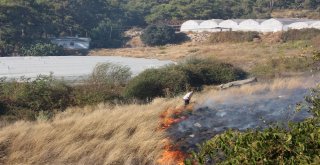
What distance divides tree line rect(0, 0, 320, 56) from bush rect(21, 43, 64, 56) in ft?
4.59

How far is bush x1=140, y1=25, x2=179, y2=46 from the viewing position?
4975cm

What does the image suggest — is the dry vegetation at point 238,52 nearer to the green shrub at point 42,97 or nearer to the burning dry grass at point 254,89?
the burning dry grass at point 254,89

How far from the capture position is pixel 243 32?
47.0 metres

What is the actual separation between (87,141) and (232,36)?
37.9 meters

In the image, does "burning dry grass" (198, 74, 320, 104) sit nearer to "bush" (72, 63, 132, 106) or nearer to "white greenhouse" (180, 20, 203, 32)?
"bush" (72, 63, 132, 106)

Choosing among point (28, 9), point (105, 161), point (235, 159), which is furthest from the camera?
point (28, 9)

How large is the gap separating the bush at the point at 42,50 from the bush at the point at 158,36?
11033 mm

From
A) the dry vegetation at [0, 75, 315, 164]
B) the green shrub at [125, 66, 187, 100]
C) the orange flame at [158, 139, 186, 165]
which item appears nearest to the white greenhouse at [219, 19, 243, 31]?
the green shrub at [125, 66, 187, 100]

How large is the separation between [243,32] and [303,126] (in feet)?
145

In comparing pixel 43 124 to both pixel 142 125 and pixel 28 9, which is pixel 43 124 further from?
pixel 28 9

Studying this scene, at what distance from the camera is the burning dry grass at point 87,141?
9555 mm

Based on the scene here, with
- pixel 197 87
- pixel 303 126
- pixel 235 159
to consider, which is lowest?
pixel 197 87

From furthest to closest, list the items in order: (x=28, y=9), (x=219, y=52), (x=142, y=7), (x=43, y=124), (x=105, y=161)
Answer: (x=142, y=7) < (x=28, y=9) < (x=219, y=52) < (x=43, y=124) < (x=105, y=161)

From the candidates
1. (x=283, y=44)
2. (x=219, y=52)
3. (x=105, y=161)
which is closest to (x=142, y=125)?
(x=105, y=161)
